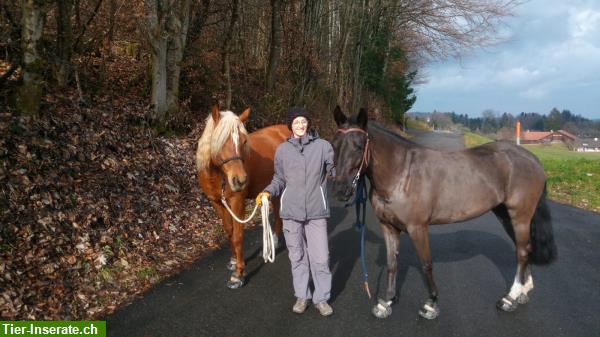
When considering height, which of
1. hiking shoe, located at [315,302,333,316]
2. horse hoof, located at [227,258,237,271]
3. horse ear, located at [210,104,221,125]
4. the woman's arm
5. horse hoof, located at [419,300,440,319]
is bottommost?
horse hoof, located at [227,258,237,271]

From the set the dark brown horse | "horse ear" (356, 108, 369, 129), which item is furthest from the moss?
"horse ear" (356, 108, 369, 129)

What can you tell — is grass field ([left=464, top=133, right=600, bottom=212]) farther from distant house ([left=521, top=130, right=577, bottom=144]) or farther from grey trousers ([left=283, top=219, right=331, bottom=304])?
distant house ([left=521, top=130, right=577, bottom=144])

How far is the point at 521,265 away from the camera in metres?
4.20

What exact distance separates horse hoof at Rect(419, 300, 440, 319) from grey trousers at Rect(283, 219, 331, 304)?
0.92m

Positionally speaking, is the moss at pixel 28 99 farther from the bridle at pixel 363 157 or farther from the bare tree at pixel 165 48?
the bridle at pixel 363 157

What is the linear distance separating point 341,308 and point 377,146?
167 cm

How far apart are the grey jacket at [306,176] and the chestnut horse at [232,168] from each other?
57 centimetres

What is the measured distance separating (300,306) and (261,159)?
2274 mm

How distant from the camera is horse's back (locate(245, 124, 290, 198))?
17.3ft

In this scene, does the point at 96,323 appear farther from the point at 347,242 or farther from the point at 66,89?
the point at 66,89

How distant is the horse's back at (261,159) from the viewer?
526 cm

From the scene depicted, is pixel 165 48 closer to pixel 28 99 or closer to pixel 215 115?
pixel 28 99

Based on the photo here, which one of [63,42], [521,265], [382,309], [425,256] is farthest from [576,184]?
[63,42]

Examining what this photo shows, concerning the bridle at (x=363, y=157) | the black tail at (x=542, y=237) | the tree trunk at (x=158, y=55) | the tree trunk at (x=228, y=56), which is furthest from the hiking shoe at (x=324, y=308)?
the tree trunk at (x=228, y=56)
